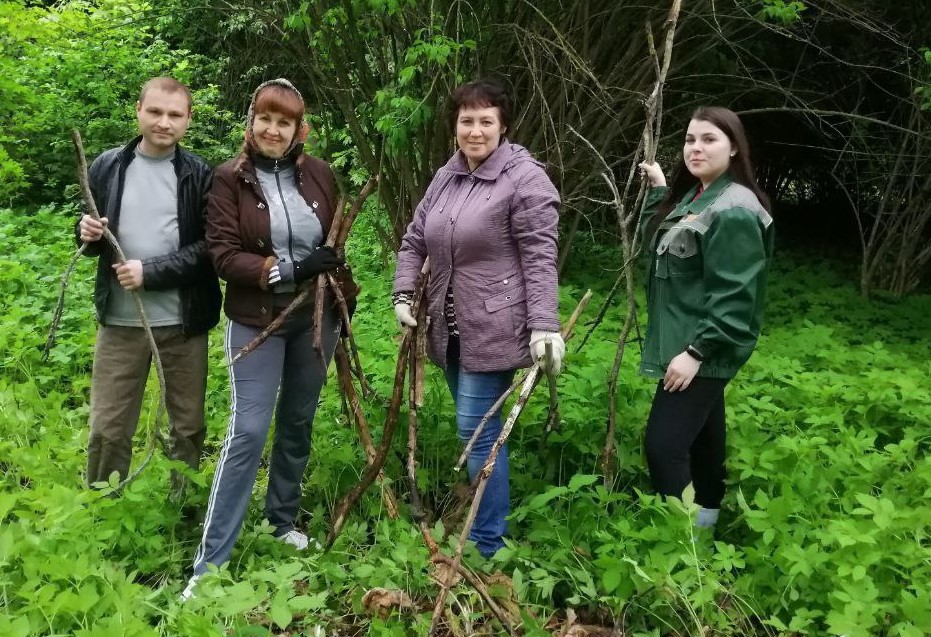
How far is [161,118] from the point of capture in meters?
2.67

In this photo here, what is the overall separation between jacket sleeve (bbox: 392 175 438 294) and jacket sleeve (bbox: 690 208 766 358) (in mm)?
1143

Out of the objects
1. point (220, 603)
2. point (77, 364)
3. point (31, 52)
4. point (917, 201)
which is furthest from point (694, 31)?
point (31, 52)

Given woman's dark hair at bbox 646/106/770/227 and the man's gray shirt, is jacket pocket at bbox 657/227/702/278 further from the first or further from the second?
the man's gray shirt

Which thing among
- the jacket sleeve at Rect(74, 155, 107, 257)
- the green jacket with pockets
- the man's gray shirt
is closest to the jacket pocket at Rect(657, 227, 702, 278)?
the green jacket with pockets

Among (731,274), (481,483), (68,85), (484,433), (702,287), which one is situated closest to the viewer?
(481,483)

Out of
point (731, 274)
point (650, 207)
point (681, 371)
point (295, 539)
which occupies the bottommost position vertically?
point (295, 539)

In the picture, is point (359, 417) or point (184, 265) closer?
point (184, 265)

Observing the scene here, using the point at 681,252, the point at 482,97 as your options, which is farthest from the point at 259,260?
the point at 681,252

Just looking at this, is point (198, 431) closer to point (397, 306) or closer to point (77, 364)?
point (397, 306)

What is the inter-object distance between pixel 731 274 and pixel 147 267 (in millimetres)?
2092

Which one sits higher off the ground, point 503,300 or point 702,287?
point 702,287

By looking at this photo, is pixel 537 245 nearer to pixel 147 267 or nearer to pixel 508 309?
pixel 508 309

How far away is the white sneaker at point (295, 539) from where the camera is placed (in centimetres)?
293

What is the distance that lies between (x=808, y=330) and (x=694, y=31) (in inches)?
113
